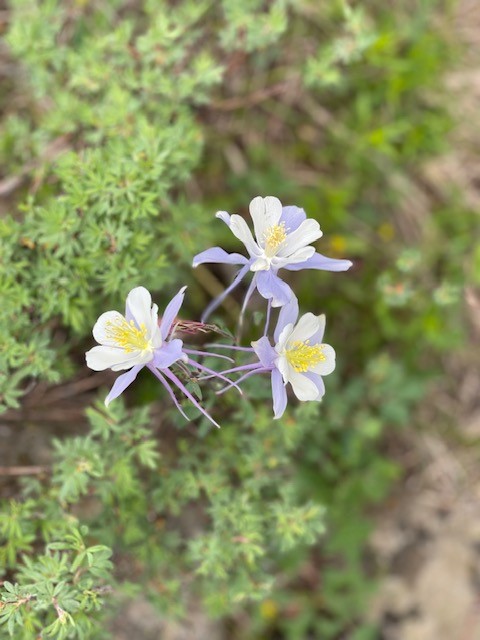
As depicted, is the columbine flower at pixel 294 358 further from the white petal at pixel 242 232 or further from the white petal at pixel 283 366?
the white petal at pixel 242 232

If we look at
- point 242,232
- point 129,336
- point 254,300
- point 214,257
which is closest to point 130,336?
point 129,336

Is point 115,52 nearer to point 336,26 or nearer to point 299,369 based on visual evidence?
point 336,26

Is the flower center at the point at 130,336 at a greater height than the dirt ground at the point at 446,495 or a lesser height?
greater

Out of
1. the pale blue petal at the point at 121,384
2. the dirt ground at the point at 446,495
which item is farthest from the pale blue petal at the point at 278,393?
the dirt ground at the point at 446,495

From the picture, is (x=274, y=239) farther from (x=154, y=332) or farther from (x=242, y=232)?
(x=154, y=332)

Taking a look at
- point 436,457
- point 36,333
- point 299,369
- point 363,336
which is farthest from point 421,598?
point 36,333

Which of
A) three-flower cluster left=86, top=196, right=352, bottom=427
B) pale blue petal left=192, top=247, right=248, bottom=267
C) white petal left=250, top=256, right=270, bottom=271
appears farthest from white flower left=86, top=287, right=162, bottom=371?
white petal left=250, top=256, right=270, bottom=271
